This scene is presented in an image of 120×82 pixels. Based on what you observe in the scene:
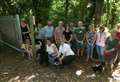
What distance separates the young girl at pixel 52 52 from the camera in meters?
7.75

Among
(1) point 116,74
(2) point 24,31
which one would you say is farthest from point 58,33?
(1) point 116,74

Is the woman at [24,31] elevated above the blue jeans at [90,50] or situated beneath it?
elevated above

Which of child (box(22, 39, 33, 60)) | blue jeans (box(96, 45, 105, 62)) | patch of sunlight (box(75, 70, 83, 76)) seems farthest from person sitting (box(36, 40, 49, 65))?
blue jeans (box(96, 45, 105, 62))

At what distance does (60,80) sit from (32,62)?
1.72 metres

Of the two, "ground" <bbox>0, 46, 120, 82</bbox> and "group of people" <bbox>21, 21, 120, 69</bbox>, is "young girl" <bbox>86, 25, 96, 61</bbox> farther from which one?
"ground" <bbox>0, 46, 120, 82</bbox>

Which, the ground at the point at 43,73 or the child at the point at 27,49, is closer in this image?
the ground at the point at 43,73

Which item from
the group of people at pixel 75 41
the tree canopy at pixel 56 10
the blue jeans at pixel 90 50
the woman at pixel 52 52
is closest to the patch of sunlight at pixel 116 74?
the group of people at pixel 75 41

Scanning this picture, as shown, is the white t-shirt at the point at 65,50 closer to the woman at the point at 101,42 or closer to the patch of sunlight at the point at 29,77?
the woman at the point at 101,42

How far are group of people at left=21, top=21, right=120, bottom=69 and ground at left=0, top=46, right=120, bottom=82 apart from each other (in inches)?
12.7

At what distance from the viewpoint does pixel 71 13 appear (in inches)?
544

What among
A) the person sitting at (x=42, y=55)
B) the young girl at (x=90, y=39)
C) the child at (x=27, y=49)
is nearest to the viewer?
the person sitting at (x=42, y=55)

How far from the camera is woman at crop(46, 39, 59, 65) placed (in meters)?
7.75

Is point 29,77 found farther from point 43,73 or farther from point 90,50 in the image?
point 90,50

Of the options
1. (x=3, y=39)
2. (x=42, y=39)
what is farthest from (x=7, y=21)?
(x=42, y=39)
